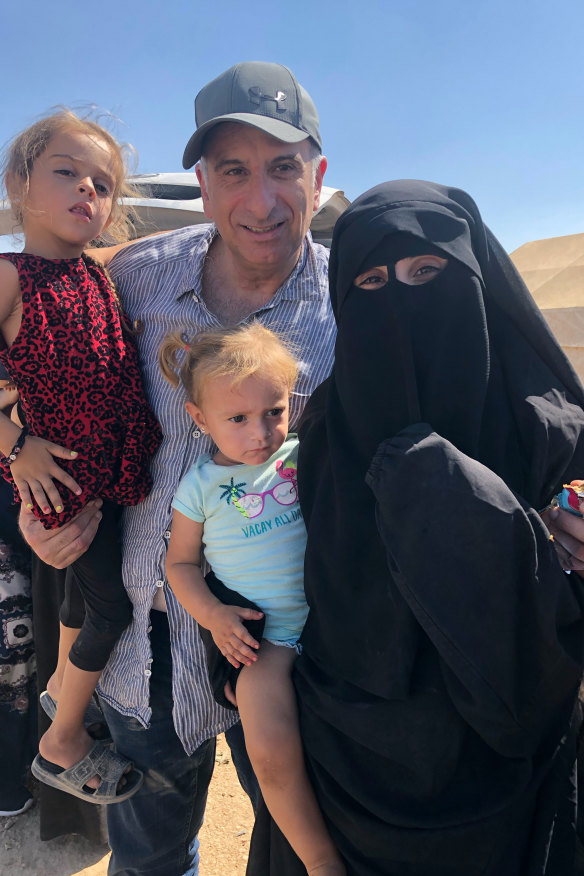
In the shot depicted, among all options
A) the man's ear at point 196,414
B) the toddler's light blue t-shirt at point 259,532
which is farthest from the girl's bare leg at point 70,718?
the man's ear at point 196,414

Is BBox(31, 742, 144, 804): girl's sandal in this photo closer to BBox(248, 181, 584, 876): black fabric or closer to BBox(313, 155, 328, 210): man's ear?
BBox(248, 181, 584, 876): black fabric

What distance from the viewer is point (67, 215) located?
6.54 feet

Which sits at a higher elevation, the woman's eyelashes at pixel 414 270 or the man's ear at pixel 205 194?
the man's ear at pixel 205 194

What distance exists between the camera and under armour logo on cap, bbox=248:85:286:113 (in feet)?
6.57

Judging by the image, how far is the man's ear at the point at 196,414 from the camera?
1.79 metres

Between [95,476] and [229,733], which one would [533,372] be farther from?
[229,733]

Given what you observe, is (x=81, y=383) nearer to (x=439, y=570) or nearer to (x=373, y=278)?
(x=373, y=278)

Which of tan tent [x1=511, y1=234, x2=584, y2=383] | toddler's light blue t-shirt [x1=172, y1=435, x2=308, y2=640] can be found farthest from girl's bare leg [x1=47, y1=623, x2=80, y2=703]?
tan tent [x1=511, y1=234, x2=584, y2=383]

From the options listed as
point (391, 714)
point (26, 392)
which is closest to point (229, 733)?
point (391, 714)

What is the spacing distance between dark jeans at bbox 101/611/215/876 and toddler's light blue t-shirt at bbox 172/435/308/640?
474 millimetres

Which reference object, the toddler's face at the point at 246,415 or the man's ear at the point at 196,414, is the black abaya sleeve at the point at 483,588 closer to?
the toddler's face at the point at 246,415

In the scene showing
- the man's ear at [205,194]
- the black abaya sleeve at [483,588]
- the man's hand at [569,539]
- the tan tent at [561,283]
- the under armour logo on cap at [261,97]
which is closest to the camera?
the black abaya sleeve at [483,588]

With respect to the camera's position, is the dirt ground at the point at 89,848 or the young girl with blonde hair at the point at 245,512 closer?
the young girl with blonde hair at the point at 245,512

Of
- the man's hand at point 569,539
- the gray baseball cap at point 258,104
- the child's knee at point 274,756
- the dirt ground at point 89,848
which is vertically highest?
the gray baseball cap at point 258,104
